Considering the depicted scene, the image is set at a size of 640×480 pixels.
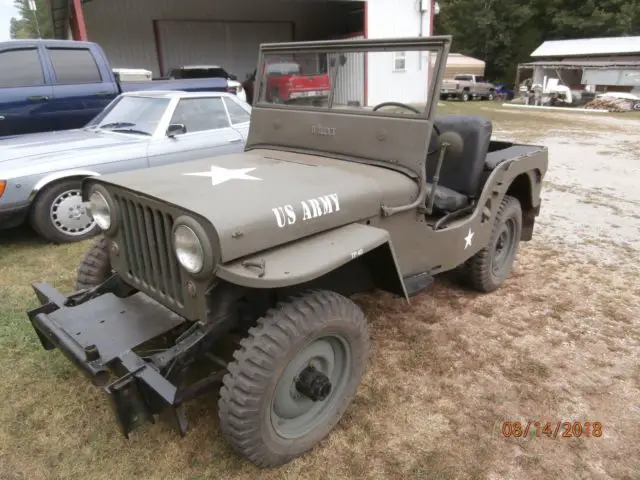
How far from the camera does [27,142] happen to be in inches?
202

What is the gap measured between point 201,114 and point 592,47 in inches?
1108

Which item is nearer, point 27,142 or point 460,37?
point 27,142

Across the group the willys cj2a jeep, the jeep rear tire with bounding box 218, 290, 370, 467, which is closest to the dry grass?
the jeep rear tire with bounding box 218, 290, 370, 467

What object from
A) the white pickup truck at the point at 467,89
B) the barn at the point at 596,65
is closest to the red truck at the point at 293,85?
the white pickup truck at the point at 467,89

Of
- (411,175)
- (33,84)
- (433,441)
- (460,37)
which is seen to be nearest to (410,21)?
(33,84)

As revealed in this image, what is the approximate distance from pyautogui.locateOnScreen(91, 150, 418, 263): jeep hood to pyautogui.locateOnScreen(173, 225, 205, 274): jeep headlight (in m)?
0.08

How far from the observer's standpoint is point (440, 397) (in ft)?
9.02

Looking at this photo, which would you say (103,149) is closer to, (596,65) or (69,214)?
(69,214)

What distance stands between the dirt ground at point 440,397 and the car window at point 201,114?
202 cm

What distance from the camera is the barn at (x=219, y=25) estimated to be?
1611cm

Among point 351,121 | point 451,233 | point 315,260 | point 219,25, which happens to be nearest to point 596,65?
point 219,25

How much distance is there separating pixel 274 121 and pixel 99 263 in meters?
1.44

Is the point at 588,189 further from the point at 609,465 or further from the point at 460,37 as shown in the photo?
the point at 460,37
